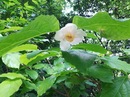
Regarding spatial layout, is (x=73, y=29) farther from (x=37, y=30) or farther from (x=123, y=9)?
(x=123, y=9)

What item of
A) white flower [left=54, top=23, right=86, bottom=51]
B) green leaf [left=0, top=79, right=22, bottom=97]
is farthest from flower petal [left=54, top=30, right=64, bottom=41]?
green leaf [left=0, top=79, right=22, bottom=97]

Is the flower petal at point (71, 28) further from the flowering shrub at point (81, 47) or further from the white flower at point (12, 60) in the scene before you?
the white flower at point (12, 60)

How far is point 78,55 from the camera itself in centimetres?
44

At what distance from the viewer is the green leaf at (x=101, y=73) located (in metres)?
0.47

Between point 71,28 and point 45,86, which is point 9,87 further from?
point 71,28

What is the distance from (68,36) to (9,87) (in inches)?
8.7

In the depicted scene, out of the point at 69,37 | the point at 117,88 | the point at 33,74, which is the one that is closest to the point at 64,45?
the point at 69,37

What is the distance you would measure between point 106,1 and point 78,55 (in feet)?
17.2

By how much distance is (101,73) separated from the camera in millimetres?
468

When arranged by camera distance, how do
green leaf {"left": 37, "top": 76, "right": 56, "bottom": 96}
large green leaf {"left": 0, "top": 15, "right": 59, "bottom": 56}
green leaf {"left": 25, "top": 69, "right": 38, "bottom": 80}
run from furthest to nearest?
green leaf {"left": 25, "top": 69, "right": 38, "bottom": 80}, green leaf {"left": 37, "top": 76, "right": 56, "bottom": 96}, large green leaf {"left": 0, "top": 15, "right": 59, "bottom": 56}

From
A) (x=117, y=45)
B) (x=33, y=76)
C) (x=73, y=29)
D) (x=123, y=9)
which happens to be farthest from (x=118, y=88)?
(x=123, y=9)

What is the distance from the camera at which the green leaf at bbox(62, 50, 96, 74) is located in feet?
1.38

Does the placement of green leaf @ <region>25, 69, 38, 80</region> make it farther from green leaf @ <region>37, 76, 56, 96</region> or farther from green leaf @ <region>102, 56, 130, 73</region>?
green leaf @ <region>102, 56, 130, 73</region>

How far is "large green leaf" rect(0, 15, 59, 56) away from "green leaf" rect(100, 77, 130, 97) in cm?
17
